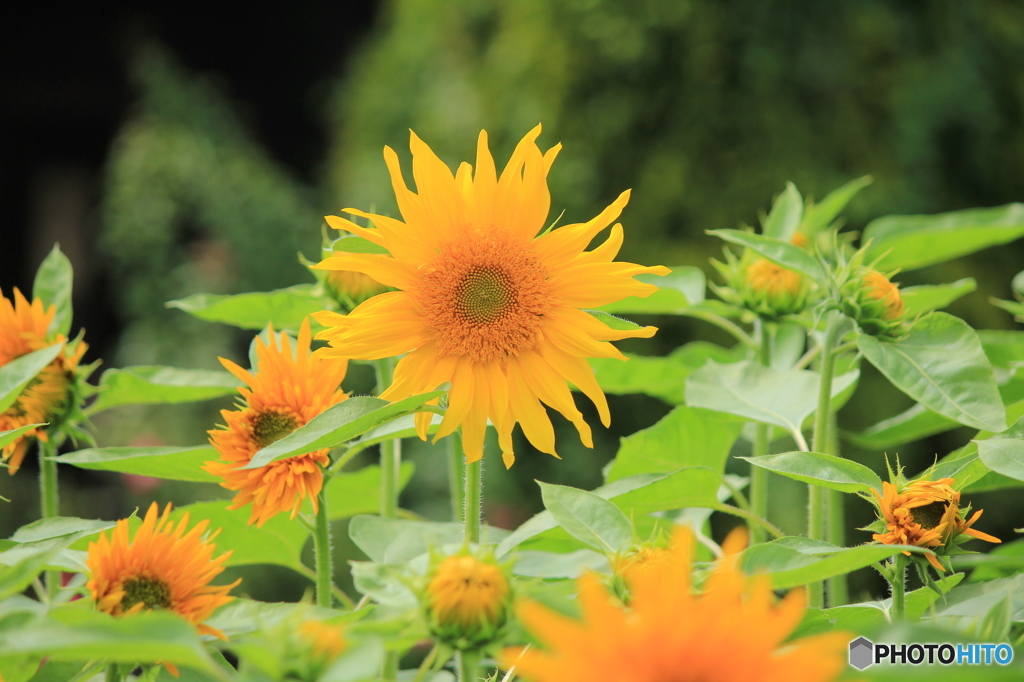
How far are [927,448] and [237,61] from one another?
350cm

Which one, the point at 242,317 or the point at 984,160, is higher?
the point at 984,160

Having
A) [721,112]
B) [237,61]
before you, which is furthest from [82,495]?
[721,112]

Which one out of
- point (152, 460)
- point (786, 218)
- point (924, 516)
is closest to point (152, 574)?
point (152, 460)

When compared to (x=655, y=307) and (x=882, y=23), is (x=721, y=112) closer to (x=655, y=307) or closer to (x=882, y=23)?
(x=882, y=23)

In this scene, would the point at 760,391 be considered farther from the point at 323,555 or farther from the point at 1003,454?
the point at 323,555

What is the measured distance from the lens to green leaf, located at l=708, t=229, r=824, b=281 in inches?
26.0

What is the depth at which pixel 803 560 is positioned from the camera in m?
0.44

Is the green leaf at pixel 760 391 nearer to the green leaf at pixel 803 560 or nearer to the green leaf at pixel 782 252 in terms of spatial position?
the green leaf at pixel 782 252

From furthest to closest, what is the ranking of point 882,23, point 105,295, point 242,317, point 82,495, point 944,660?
point 105,295 < point 82,495 < point 882,23 < point 242,317 < point 944,660

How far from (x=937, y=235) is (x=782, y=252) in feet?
0.89

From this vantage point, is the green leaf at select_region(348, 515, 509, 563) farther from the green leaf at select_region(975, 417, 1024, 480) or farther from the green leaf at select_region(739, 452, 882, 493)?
the green leaf at select_region(975, 417, 1024, 480)

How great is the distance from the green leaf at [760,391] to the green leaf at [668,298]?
8cm

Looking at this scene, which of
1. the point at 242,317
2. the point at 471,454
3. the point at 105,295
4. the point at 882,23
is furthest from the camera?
the point at 105,295

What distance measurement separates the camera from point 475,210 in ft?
1.91
